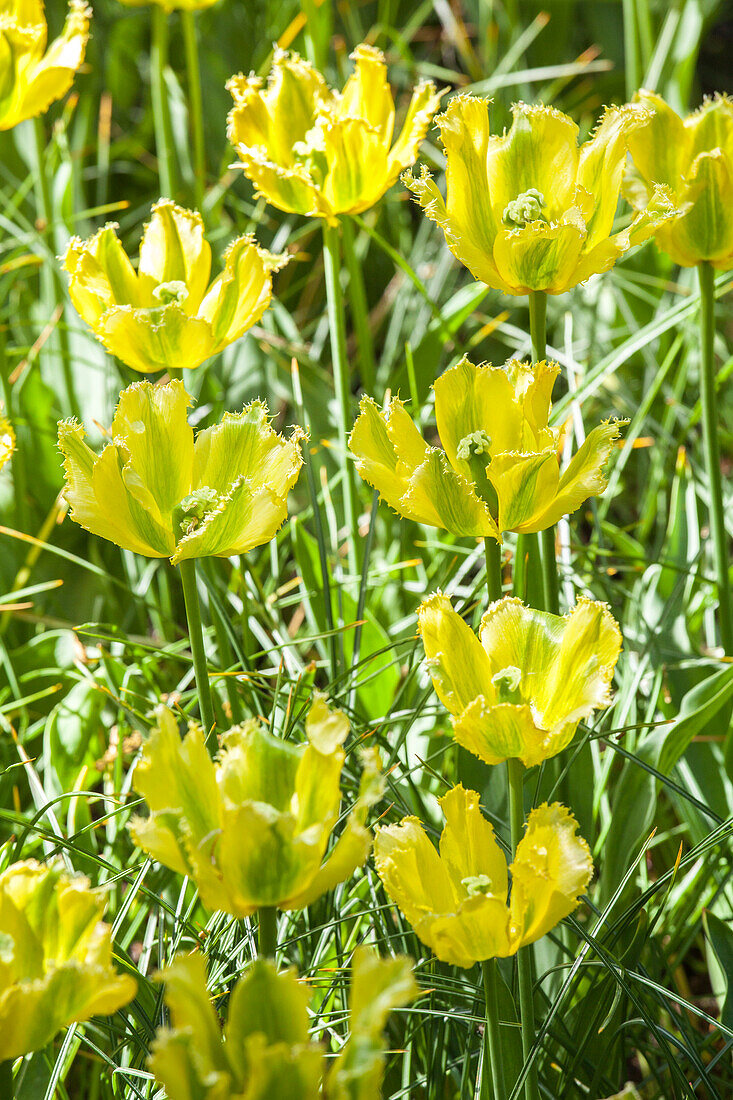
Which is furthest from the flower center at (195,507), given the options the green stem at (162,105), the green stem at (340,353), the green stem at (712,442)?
the green stem at (162,105)

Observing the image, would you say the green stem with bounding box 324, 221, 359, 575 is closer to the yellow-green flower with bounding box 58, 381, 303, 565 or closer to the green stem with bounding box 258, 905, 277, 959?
the yellow-green flower with bounding box 58, 381, 303, 565

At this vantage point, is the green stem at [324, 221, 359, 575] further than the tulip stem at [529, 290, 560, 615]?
Yes

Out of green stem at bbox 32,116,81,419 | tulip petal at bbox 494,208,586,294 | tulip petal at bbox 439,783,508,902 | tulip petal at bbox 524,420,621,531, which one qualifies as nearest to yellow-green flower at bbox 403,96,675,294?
tulip petal at bbox 494,208,586,294

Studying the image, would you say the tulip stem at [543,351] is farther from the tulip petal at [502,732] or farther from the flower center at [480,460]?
the tulip petal at [502,732]

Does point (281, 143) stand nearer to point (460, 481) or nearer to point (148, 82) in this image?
point (460, 481)

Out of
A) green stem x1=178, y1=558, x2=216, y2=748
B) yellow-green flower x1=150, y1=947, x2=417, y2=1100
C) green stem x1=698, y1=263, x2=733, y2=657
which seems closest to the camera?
yellow-green flower x1=150, y1=947, x2=417, y2=1100

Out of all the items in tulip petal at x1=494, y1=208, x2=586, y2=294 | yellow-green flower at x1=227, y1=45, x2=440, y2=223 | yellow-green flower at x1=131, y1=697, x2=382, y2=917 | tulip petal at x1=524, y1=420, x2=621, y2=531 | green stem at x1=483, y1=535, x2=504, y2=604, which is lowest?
yellow-green flower at x1=131, y1=697, x2=382, y2=917

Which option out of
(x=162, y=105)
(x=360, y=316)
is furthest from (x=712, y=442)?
(x=162, y=105)
